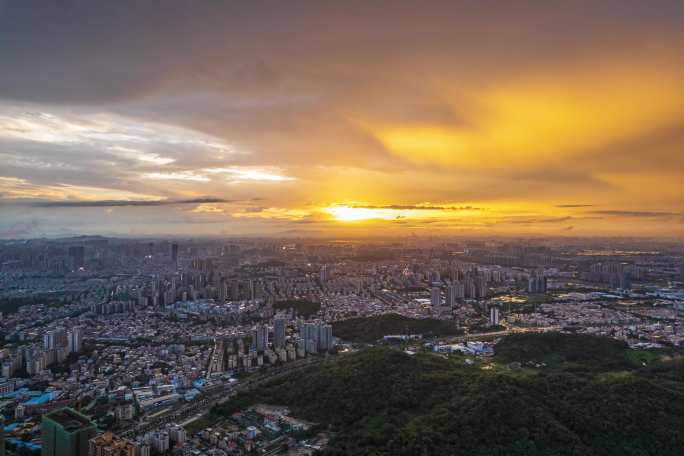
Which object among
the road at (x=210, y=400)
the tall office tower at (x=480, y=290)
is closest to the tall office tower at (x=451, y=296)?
the tall office tower at (x=480, y=290)

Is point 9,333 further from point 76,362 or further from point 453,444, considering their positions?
point 453,444

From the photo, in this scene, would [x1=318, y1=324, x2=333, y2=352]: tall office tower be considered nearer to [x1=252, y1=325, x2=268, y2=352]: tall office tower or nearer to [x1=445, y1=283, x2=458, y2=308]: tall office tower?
[x1=252, y1=325, x2=268, y2=352]: tall office tower

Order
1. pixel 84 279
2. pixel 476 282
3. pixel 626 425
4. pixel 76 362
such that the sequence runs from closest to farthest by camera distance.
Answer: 1. pixel 626 425
2. pixel 76 362
3. pixel 476 282
4. pixel 84 279

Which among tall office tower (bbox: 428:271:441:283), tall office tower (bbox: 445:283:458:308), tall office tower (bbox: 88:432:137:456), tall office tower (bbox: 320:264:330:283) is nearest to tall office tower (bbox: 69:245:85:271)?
tall office tower (bbox: 320:264:330:283)

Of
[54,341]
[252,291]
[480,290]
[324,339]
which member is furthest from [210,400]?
[480,290]

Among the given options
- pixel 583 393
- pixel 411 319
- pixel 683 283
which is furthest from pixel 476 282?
pixel 583 393

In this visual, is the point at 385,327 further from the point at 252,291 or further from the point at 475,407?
the point at 252,291
